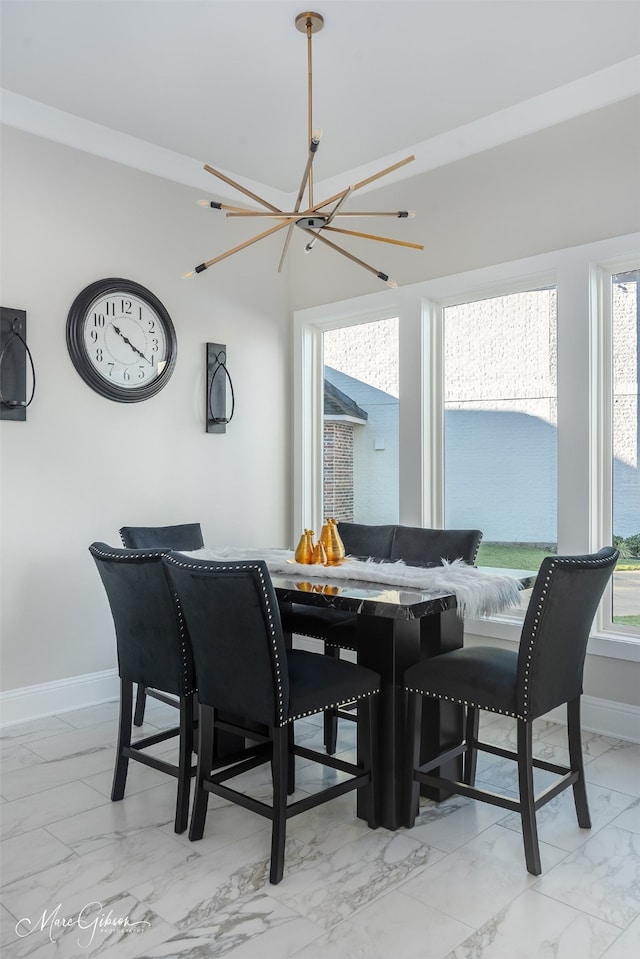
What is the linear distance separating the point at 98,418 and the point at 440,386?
1.91m

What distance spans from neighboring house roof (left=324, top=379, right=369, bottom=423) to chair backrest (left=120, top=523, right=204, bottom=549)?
130 cm

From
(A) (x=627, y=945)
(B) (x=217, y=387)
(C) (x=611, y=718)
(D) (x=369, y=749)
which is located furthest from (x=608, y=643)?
(B) (x=217, y=387)

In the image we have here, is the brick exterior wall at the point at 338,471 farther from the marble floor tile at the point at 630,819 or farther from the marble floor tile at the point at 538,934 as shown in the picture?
the marble floor tile at the point at 538,934

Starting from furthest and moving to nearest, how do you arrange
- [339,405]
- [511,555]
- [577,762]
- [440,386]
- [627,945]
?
[339,405]
[440,386]
[511,555]
[577,762]
[627,945]

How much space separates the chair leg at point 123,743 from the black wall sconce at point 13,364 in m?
1.55

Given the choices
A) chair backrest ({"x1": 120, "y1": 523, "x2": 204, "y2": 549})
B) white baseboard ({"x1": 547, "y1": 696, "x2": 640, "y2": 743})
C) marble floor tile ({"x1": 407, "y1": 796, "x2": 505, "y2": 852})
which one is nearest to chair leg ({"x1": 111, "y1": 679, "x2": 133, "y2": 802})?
chair backrest ({"x1": 120, "y1": 523, "x2": 204, "y2": 549})

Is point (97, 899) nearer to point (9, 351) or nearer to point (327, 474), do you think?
point (9, 351)

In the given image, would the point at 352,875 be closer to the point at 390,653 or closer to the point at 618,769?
the point at 390,653

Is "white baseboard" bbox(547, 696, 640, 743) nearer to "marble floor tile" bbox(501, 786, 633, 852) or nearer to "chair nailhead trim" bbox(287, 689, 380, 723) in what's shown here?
"marble floor tile" bbox(501, 786, 633, 852)

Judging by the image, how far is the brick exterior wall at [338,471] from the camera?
4602mm

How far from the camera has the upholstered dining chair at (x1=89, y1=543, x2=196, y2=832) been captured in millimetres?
2383

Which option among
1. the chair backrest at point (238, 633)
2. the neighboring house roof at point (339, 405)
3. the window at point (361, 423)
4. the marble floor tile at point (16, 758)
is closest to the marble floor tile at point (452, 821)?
the chair backrest at point (238, 633)

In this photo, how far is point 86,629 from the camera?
3.77 m

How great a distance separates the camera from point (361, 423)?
4508 mm
